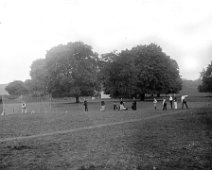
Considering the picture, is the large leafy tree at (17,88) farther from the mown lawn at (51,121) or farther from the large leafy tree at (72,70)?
the mown lawn at (51,121)

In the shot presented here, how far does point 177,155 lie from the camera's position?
938 centimetres

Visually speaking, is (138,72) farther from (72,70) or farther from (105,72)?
(72,70)

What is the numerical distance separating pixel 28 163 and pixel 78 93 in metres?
49.9

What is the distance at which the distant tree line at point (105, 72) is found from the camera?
5947 centimetres

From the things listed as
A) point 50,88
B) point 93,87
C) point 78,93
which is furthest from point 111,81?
point 50,88

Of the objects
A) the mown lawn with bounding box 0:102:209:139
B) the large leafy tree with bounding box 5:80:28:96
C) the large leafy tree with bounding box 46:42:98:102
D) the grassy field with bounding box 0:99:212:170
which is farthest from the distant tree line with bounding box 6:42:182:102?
the large leafy tree with bounding box 5:80:28:96

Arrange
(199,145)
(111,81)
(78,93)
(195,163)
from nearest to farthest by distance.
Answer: (195,163)
(199,145)
(78,93)
(111,81)

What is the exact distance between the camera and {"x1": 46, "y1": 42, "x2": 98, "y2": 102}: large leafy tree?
193 ft

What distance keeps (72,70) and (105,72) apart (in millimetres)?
7077

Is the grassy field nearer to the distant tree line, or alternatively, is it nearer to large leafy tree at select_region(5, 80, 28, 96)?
the distant tree line

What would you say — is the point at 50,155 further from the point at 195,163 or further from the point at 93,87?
the point at 93,87

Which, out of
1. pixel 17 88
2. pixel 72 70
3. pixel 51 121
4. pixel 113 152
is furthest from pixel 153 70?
pixel 17 88

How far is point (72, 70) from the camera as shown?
59.7 m

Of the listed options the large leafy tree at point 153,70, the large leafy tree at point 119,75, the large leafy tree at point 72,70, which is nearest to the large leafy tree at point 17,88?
the large leafy tree at point 72,70
